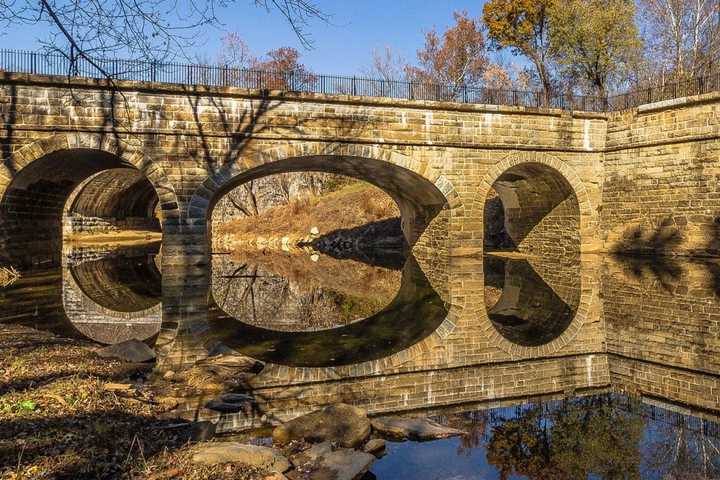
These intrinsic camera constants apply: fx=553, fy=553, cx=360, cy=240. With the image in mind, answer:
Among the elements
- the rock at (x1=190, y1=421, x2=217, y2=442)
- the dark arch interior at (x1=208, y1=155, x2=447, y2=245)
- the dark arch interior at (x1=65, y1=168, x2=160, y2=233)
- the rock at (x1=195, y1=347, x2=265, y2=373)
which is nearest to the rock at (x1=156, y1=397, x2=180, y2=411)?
the rock at (x1=190, y1=421, x2=217, y2=442)

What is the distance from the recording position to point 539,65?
3369cm

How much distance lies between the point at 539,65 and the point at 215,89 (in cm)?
2445

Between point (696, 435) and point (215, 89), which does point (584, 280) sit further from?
point (215, 89)

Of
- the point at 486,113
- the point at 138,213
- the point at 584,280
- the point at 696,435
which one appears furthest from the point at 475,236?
the point at 138,213

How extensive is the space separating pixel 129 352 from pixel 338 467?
3869 mm

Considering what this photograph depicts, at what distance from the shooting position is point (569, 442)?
12.8 feet

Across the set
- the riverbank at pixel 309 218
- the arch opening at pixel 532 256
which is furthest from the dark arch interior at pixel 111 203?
the arch opening at pixel 532 256

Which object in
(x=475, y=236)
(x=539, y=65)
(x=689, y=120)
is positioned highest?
(x=539, y=65)

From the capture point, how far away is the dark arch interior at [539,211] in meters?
20.0

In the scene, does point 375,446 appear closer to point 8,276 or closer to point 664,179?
point 8,276

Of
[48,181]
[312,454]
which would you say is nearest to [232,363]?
[312,454]

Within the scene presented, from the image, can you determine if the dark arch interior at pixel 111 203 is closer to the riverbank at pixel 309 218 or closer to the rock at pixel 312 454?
the riverbank at pixel 309 218

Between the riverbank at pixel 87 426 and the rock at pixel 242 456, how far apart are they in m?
0.06

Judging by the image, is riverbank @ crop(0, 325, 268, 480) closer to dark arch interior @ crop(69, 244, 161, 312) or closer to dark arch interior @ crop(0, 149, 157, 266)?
dark arch interior @ crop(69, 244, 161, 312)
